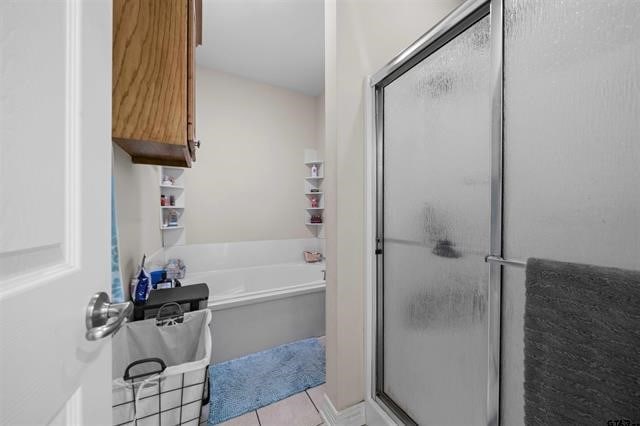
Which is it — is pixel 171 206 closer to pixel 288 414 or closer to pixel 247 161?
pixel 247 161

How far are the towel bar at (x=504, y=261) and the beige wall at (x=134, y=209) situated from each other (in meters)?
1.61

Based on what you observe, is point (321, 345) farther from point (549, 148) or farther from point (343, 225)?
point (549, 148)

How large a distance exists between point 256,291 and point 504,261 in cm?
226

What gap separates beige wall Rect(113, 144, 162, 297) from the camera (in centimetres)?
130

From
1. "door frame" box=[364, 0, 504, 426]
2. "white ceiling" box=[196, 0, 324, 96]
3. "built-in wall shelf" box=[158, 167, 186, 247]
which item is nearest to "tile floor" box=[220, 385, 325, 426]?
"door frame" box=[364, 0, 504, 426]

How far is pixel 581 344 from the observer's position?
1.86 feet

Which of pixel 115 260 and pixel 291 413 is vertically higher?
pixel 115 260

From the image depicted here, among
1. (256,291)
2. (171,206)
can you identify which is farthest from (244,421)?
(171,206)

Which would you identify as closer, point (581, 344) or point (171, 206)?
point (581, 344)

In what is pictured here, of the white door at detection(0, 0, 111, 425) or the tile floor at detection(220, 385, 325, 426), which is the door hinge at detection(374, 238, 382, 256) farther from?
the white door at detection(0, 0, 111, 425)

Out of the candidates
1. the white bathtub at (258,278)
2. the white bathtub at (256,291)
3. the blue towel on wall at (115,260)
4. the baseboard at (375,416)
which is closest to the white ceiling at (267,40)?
the blue towel on wall at (115,260)

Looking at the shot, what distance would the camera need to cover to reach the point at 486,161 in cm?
83

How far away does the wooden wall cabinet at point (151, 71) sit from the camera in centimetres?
85

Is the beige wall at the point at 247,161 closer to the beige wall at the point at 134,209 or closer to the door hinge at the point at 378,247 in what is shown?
the beige wall at the point at 134,209
